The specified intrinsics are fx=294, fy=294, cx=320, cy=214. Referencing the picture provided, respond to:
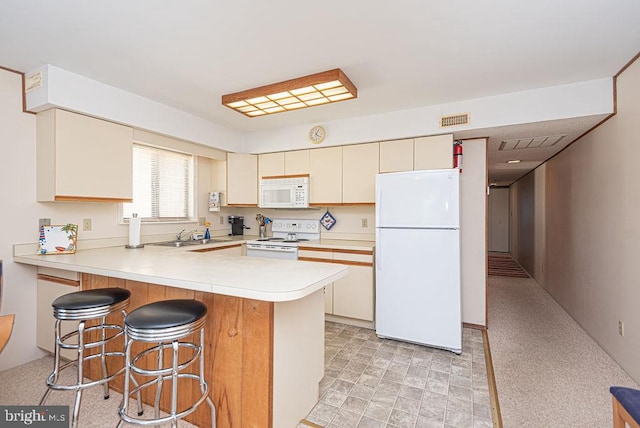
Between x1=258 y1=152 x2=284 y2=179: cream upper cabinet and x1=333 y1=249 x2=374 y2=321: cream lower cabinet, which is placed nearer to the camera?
x1=333 y1=249 x2=374 y2=321: cream lower cabinet

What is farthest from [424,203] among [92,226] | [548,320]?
[92,226]

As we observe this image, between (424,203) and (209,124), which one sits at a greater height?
(209,124)

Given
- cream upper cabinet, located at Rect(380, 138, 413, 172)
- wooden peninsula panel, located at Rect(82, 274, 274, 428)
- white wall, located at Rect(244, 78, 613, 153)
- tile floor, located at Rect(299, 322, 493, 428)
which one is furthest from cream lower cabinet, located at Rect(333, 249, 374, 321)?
wooden peninsula panel, located at Rect(82, 274, 274, 428)

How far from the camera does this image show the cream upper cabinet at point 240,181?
4.00m

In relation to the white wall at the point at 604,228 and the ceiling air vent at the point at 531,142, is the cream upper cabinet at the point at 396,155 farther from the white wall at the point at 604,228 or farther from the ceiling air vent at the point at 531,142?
the white wall at the point at 604,228

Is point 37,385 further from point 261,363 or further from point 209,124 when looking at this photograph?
point 209,124

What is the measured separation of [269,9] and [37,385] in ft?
9.67

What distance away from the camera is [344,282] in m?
3.21

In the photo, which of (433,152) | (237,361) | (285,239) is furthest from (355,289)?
(237,361)

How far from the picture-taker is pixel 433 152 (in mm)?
3008

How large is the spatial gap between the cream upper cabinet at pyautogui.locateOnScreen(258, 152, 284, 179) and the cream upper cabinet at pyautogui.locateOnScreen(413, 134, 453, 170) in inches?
67.1

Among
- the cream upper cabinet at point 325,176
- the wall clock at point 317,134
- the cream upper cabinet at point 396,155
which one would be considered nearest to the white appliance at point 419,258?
the cream upper cabinet at point 396,155

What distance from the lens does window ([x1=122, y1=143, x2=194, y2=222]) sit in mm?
3250

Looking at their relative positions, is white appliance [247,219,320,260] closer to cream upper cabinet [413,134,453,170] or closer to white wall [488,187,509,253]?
cream upper cabinet [413,134,453,170]
